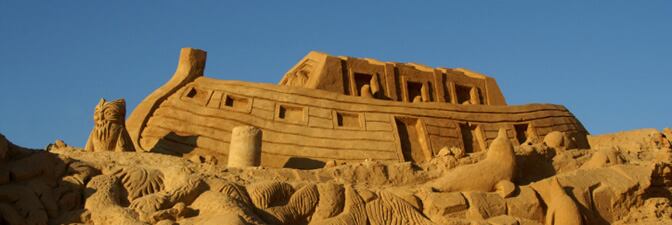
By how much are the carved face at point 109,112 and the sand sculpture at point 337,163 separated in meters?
0.02

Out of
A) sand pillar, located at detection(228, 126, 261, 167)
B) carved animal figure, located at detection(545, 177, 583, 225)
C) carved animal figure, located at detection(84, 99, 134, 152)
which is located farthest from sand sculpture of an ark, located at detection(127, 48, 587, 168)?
carved animal figure, located at detection(545, 177, 583, 225)

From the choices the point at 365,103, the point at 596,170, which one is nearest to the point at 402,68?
the point at 365,103

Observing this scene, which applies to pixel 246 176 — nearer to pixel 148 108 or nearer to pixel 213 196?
pixel 213 196

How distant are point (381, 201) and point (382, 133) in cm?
417

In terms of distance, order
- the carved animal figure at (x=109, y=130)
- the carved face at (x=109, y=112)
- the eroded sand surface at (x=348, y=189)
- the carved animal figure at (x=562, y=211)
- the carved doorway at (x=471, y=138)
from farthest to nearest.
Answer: the carved doorway at (x=471, y=138) < the carved face at (x=109, y=112) < the carved animal figure at (x=109, y=130) < the carved animal figure at (x=562, y=211) < the eroded sand surface at (x=348, y=189)

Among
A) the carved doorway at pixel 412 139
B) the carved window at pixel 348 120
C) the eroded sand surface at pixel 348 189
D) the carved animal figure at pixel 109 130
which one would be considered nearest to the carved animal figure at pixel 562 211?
the eroded sand surface at pixel 348 189

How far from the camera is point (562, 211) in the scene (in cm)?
1431

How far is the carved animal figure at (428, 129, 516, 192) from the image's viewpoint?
47.9ft

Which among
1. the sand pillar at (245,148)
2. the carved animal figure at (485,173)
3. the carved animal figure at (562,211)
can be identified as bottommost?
the carved animal figure at (562,211)

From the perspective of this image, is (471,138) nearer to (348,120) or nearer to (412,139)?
(412,139)

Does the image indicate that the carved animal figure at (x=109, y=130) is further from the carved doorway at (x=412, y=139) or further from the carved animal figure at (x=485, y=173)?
the carved doorway at (x=412, y=139)

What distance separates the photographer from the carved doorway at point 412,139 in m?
17.6

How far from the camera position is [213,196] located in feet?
39.8

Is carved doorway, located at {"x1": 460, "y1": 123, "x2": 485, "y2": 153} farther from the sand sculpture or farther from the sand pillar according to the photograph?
the sand pillar
